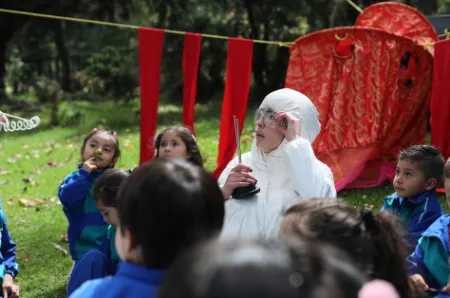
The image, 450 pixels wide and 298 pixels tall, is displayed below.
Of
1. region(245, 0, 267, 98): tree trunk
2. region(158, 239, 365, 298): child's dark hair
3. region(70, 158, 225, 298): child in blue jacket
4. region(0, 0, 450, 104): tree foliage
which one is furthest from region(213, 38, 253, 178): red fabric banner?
region(245, 0, 267, 98): tree trunk

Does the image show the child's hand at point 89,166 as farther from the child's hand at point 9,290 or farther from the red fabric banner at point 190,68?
the red fabric banner at point 190,68

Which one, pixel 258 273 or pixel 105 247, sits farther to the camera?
pixel 105 247

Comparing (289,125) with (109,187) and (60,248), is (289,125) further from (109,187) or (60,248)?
(60,248)

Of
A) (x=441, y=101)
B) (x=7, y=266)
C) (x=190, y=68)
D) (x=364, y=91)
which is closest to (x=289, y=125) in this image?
(x=7, y=266)

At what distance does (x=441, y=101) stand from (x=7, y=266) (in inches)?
147

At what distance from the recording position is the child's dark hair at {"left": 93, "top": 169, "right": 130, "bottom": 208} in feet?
9.98

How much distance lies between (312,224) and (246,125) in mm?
8228

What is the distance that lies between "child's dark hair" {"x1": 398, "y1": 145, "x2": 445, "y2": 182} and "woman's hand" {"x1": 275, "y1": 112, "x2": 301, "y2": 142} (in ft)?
2.23

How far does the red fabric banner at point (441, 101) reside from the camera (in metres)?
5.14

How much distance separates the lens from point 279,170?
310 cm

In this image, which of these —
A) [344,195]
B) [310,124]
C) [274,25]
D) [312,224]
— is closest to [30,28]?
[274,25]

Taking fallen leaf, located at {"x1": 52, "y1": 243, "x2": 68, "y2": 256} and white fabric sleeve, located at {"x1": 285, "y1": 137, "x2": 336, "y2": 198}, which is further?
fallen leaf, located at {"x1": 52, "y1": 243, "x2": 68, "y2": 256}

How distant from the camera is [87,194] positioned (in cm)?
365

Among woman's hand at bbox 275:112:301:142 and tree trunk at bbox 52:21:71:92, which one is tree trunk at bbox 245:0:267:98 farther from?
woman's hand at bbox 275:112:301:142
